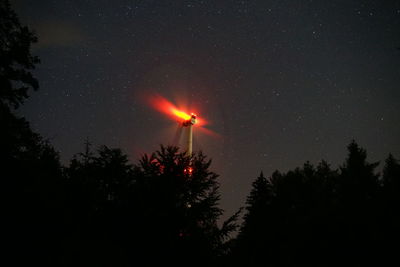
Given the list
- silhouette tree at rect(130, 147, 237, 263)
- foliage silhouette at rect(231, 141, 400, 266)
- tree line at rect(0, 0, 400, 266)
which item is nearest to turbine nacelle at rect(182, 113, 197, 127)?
foliage silhouette at rect(231, 141, 400, 266)

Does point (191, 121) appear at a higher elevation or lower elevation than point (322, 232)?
higher

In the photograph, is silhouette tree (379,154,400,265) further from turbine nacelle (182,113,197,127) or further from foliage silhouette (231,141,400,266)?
turbine nacelle (182,113,197,127)

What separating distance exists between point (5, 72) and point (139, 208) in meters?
6.87

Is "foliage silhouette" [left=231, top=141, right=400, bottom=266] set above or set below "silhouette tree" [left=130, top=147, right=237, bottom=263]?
above

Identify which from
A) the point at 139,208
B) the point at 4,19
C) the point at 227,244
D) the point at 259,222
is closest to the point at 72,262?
the point at 139,208

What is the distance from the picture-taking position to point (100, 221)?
257 inches

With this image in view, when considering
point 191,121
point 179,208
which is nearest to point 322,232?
point 179,208

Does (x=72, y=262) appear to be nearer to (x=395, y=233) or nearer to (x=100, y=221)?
(x=100, y=221)

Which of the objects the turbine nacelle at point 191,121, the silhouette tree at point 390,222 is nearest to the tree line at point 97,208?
the silhouette tree at point 390,222

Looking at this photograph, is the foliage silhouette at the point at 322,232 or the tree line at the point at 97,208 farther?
the foliage silhouette at the point at 322,232

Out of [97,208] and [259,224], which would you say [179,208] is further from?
[259,224]

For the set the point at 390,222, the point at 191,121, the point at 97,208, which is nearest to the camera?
the point at 97,208

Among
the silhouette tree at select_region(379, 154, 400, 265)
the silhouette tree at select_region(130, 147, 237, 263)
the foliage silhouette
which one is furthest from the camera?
the foliage silhouette

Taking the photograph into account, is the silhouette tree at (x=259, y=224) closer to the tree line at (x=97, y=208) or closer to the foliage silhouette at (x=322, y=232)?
the foliage silhouette at (x=322, y=232)
